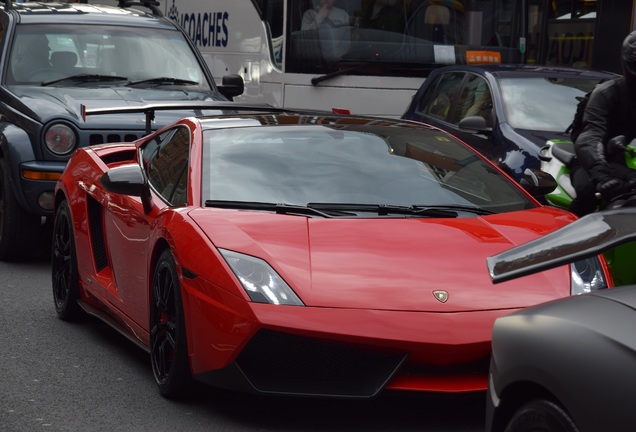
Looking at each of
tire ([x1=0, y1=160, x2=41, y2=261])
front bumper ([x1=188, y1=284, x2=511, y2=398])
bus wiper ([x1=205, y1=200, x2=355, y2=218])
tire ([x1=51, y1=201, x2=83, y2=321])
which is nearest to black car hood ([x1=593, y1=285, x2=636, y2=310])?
front bumper ([x1=188, y1=284, x2=511, y2=398])

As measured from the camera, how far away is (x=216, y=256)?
18.4 feet

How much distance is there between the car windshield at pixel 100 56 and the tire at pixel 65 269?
3.72 m

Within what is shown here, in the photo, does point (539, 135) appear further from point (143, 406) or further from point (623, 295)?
point (623, 295)

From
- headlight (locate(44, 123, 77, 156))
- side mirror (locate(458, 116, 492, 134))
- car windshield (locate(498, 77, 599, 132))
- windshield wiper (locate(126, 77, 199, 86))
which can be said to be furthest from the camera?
windshield wiper (locate(126, 77, 199, 86))

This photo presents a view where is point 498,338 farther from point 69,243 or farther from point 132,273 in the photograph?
point 69,243

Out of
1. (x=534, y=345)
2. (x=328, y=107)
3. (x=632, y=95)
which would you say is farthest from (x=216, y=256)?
(x=328, y=107)

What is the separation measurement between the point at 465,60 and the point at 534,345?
41.8 feet

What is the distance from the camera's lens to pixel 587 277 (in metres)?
5.73

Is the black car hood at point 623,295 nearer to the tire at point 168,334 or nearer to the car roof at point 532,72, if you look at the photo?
the tire at point 168,334

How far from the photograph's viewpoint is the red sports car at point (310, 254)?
5332 millimetres

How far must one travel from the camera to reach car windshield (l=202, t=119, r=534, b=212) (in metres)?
6.43

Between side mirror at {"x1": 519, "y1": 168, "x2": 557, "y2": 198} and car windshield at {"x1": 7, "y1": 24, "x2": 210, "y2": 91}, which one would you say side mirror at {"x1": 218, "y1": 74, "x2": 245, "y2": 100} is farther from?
side mirror at {"x1": 519, "y1": 168, "x2": 557, "y2": 198}

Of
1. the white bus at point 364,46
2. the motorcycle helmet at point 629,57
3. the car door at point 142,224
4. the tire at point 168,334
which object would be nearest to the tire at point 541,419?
the tire at point 168,334

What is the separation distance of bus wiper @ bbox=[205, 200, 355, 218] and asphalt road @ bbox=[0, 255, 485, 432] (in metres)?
0.85
